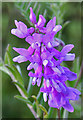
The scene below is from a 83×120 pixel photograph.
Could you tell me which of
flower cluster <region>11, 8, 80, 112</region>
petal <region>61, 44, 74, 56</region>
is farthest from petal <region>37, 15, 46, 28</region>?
petal <region>61, 44, 74, 56</region>

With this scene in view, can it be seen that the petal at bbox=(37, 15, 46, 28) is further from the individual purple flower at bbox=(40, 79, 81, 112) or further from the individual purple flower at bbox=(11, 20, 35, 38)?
the individual purple flower at bbox=(40, 79, 81, 112)

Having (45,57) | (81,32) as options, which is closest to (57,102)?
(45,57)

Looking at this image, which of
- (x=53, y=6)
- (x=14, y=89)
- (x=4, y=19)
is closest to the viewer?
(x=53, y=6)

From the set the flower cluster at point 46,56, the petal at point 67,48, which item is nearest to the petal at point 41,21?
the flower cluster at point 46,56

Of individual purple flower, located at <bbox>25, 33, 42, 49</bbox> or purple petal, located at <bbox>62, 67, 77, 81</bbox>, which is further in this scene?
purple petal, located at <bbox>62, 67, 77, 81</bbox>

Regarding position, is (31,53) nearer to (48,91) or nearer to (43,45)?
(43,45)

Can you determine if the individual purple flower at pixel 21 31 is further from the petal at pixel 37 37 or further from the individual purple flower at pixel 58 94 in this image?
the individual purple flower at pixel 58 94

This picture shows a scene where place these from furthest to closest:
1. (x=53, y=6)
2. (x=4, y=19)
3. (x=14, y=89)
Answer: (x=4, y=19) → (x=14, y=89) → (x=53, y=6)

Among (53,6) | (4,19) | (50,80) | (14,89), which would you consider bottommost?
(14,89)

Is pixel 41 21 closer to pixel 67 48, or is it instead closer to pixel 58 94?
pixel 67 48
